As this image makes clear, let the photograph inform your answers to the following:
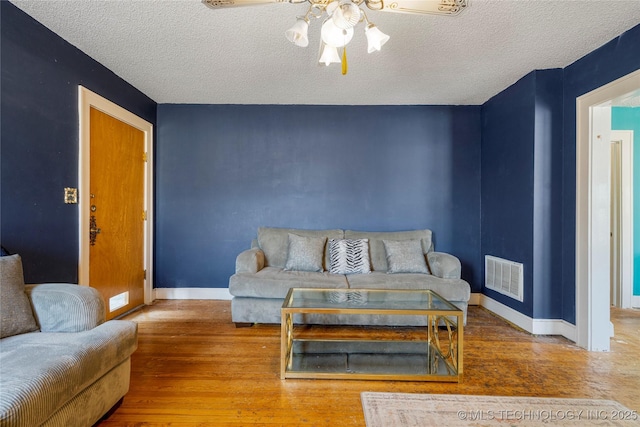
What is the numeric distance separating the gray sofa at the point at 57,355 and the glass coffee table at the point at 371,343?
0.90 m

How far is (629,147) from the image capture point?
3467 millimetres

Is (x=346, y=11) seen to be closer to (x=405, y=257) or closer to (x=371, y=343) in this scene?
(x=371, y=343)

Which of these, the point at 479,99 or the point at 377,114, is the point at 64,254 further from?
the point at 479,99

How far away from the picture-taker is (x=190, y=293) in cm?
371

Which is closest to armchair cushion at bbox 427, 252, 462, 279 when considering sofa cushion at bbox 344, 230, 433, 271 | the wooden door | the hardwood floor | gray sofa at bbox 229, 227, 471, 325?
gray sofa at bbox 229, 227, 471, 325

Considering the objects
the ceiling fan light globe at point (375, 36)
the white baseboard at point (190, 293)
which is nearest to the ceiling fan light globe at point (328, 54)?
the ceiling fan light globe at point (375, 36)

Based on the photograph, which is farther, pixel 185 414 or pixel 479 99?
pixel 479 99

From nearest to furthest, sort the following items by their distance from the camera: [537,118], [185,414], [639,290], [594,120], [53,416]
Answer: [53,416], [185,414], [594,120], [537,118], [639,290]

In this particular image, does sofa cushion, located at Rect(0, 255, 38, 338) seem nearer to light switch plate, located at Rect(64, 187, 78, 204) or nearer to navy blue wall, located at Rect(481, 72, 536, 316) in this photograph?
light switch plate, located at Rect(64, 187, 78, 204)

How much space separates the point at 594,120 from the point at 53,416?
3.75m


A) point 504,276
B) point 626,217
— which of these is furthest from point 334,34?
point 626,217

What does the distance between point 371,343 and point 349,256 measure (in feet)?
3.42

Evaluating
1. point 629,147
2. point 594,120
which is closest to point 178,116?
point 594,120

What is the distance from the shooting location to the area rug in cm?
154
